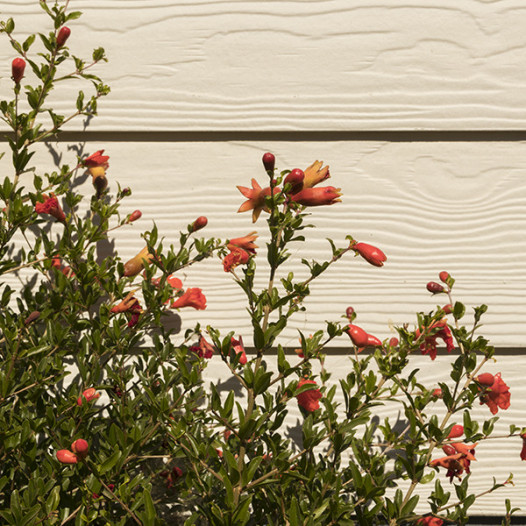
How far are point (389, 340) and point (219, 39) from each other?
64cm

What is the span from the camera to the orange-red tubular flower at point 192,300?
0.96 metres

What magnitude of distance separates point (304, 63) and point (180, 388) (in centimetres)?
64

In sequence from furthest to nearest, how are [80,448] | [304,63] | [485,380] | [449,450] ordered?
1. [304,63]
2. [449,450]
3. [485,380]
4. [80,448]

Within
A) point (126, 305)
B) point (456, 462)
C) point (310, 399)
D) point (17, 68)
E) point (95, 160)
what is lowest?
point (456, 462)

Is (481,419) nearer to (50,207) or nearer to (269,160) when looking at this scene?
(269,160)

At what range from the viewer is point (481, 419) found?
105 cm

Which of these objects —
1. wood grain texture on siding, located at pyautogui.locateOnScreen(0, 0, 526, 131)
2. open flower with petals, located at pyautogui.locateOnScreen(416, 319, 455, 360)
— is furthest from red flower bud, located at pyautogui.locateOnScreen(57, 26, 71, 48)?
open flower with petals, located at pyautogui.locateOnScreen(416, 319, 455, 360)

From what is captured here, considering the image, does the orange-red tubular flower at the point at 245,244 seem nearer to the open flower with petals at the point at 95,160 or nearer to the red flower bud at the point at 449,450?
the open flower with petals at the point at 95,160

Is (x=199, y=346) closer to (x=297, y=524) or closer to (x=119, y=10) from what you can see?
(x=297, y=524)

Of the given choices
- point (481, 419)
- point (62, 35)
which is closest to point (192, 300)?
point (62, 35)

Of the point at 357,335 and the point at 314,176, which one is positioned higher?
the point at 314,176

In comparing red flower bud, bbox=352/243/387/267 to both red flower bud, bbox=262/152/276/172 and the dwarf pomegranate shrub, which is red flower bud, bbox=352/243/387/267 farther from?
red flower bud, bbox=262/152/276/172

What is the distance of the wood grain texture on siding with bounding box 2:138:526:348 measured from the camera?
1.04 metres

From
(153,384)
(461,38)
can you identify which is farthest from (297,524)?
(461,38)
